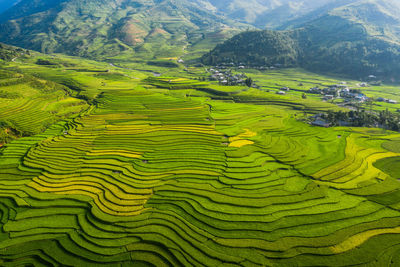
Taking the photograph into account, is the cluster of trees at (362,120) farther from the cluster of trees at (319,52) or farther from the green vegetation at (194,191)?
the cluster of trees at (319,52)

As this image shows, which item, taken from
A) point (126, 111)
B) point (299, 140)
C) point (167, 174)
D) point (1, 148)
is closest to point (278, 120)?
point (299, 140)

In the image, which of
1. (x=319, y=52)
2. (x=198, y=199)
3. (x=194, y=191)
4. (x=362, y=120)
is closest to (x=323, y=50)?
(x=319, y=52)

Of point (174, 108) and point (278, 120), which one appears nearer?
point (278, 120)

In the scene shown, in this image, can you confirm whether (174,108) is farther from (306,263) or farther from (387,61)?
(387,61)

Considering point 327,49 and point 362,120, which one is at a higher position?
point 327,49

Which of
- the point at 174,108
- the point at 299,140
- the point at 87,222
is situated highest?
the point at 174,108

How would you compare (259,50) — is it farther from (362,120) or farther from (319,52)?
(362,120)

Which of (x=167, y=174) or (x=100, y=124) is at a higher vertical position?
(x=100, y=124)
